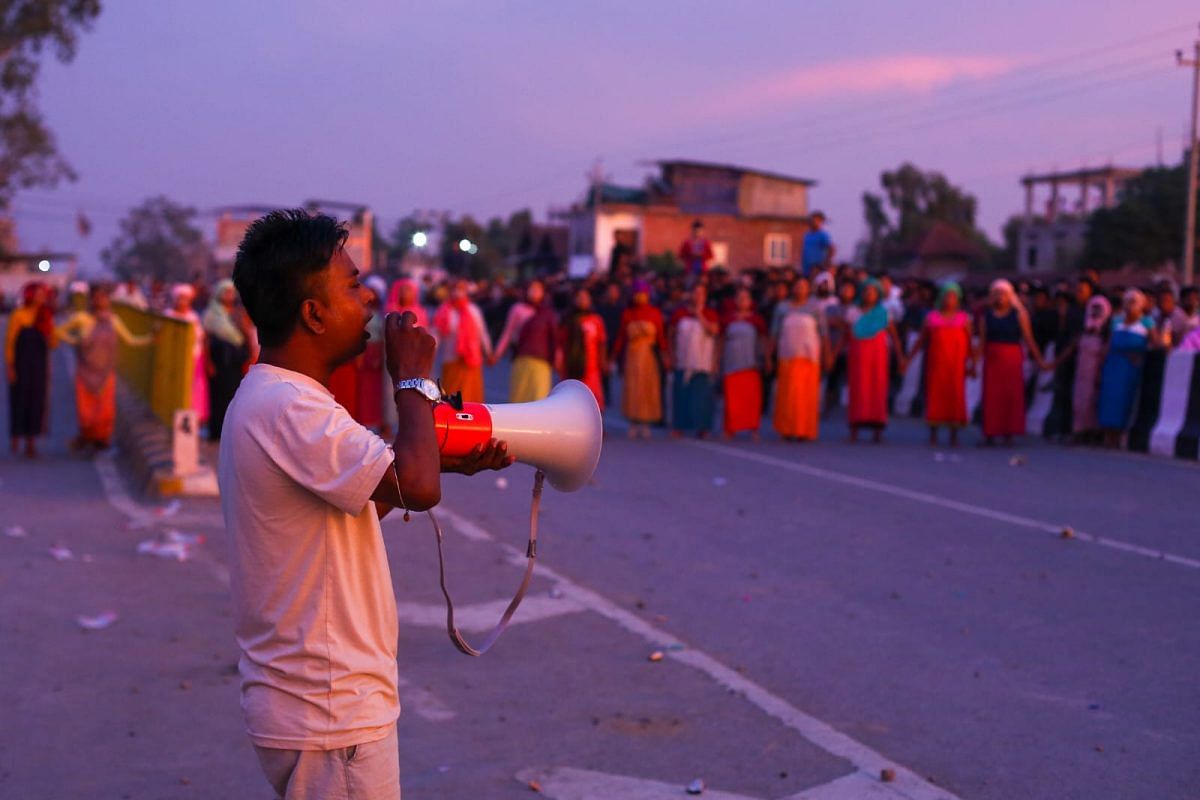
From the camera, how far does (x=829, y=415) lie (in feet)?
69.4

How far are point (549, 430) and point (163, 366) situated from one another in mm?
12969

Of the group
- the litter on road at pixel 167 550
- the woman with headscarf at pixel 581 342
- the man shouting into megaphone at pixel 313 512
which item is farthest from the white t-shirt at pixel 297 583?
the woman with headscarf at pixel 581 342

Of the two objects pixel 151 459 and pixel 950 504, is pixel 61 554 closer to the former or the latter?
pixel 151 459

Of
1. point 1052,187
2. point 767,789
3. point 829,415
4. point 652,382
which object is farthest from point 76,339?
point 1052,187

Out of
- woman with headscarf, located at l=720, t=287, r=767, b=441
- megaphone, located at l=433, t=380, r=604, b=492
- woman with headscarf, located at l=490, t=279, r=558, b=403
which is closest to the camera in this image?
megaphone, located at l=433, t=380, r=604, b=492

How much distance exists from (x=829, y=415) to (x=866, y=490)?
8899 millimetres

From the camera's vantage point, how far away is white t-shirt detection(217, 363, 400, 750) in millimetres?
2779

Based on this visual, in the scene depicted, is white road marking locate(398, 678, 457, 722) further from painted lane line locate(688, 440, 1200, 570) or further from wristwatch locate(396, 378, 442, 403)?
painted lane line locate(688, 440, 1200, 570)

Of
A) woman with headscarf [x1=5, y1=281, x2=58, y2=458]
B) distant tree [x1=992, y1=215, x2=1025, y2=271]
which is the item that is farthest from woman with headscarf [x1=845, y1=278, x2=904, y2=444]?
distant tree [x1=992, y1=215, x2=1025, y2=271]

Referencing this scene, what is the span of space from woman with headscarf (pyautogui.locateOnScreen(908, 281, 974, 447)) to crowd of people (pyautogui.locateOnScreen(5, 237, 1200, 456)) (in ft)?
0.06

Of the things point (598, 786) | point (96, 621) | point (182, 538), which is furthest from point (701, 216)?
point (598, 786)

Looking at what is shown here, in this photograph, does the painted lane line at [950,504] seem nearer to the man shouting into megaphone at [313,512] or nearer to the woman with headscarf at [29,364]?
the woman with headscarf at [29,364]

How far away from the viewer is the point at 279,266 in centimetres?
286

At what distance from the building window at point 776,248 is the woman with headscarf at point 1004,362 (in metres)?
46.9
